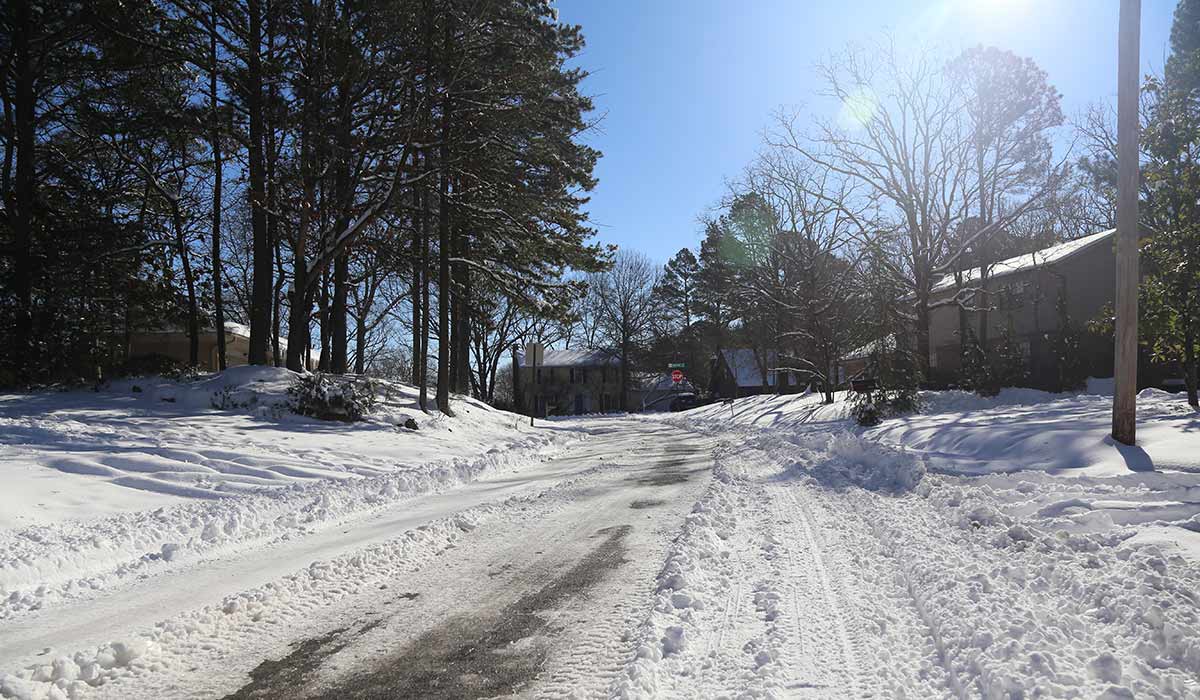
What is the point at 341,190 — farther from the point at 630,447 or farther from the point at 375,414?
the point at 630,447

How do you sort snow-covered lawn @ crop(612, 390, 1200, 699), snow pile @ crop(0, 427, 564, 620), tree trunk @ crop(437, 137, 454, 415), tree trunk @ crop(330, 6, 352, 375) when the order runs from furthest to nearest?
tree trunk @ crop(437, 137, 454, 415), tree trunk @ crop(330, 6, 352, 375), snow pile @ crop(0, 427, 564, 620), snow-covered lawn @ crop(612, 390, 1200, 699)

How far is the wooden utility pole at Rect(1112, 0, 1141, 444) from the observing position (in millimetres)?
9219

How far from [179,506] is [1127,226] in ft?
40.3

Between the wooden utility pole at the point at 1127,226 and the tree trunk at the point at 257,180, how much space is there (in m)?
16.4

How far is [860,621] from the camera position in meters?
4.20

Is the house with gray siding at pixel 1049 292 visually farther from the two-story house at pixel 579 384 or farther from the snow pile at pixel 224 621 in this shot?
the two-story house at pixel 579 384

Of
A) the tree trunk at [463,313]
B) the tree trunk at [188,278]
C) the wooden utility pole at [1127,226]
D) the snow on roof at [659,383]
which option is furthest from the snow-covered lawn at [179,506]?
the snow on roof at [659,383]

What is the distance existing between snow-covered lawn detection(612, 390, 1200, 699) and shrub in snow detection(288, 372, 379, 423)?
1011 centimetres

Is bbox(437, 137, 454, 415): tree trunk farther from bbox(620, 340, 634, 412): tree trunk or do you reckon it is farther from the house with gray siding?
bbox(620, 340, 634, 412): tree trunk

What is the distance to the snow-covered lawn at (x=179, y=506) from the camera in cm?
474

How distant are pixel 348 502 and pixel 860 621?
665 cm

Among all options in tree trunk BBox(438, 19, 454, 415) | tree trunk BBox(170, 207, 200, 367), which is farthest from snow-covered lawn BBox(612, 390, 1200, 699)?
tree trunk BBox(170, 207, 200, 367)

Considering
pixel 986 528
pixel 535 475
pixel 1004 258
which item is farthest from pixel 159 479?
pixel 1004 258

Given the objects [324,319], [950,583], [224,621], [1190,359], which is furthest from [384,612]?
[324,319]
